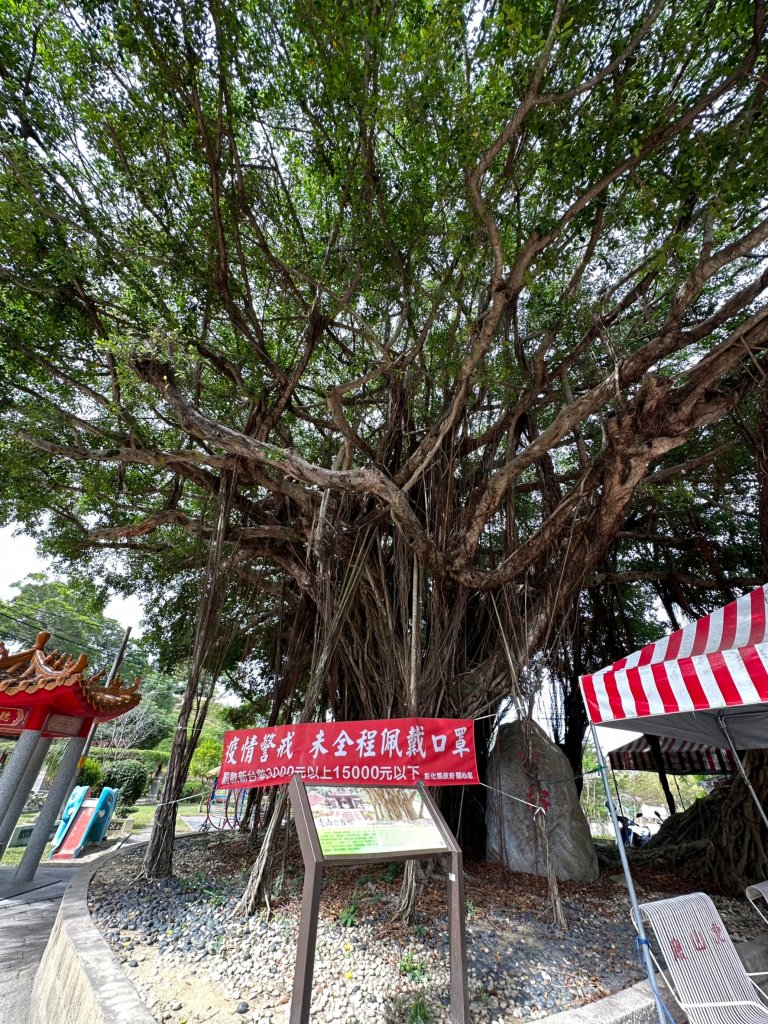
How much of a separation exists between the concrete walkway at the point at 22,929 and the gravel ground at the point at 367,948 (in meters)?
0.43

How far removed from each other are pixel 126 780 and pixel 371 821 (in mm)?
11744

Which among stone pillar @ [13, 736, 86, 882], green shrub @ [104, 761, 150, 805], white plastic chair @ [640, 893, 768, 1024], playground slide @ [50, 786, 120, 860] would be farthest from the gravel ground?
green shrub @ [104, 761, 150, 805]

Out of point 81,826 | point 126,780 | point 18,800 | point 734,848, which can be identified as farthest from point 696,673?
point 126,780

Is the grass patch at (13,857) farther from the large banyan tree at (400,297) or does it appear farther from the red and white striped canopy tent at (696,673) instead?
the red and white striped canopy tent at (696,673)

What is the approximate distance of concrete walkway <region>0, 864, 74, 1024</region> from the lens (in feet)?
8.30

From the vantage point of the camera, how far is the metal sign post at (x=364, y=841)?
1.59 metres

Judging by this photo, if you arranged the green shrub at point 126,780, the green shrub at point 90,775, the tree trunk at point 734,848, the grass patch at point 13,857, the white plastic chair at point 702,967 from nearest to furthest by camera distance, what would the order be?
1. the white plastic chair at point 702,967
2. the tree trunk at point 734,848
3. the grass patch at point 13,857
4. the green shrub at point 90,775
5. the green shrub at point 126,780

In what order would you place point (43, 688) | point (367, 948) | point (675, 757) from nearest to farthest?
point (367, 948) → point (43, 688) → point (675, 757)

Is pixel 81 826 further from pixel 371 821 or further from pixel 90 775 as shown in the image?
pixel 371 821

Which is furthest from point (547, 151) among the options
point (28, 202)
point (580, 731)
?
point (580, 731)

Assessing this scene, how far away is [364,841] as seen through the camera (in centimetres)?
180

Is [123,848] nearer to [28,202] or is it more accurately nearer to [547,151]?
[28,202]

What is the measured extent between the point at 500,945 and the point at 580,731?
12.9 ft

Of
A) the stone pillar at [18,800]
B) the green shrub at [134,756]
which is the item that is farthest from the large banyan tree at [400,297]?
the green shrub at [134,756]
